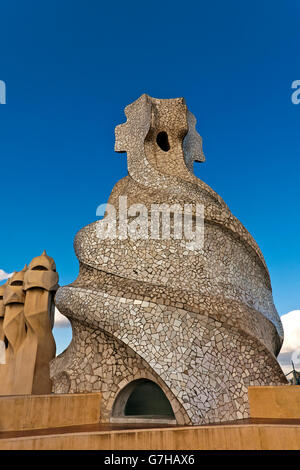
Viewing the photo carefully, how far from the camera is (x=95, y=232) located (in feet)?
24.0

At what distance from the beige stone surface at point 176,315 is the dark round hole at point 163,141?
205 cm

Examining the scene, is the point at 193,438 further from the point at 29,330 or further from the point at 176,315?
the point at 29,330

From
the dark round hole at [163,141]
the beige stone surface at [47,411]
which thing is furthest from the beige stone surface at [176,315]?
the dark round hole at [163,141]

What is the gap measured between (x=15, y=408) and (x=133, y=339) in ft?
6.52

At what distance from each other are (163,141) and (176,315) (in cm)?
589

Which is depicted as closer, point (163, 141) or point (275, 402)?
point (275, 402)

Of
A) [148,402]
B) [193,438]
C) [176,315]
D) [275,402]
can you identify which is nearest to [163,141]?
[176,315]

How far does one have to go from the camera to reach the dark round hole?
32.4 feet

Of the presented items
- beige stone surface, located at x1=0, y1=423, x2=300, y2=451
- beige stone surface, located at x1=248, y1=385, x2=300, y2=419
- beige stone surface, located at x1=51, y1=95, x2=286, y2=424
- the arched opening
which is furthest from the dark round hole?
beige stone surface, located at x1=0, y1=423, x2=300, y2=451

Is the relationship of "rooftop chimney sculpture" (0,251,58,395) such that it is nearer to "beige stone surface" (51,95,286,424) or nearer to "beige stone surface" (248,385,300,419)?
"beige stone surface" (51,95,286,424)

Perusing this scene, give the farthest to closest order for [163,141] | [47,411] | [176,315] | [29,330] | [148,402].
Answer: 1. [163,141]
2. [29,330]
3. [148,402]
4. [176,315]
5. [47,411]

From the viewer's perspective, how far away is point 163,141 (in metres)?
10.1

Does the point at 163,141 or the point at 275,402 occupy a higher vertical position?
the point at 163,141

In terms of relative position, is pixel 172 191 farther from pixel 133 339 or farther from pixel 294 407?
pixel 294 407
